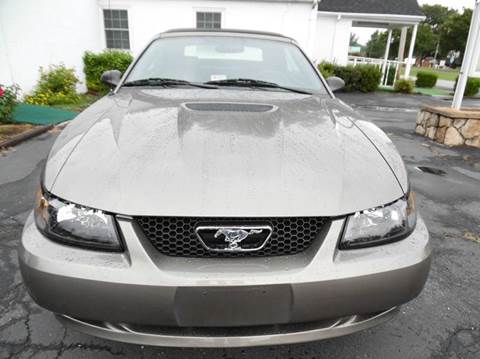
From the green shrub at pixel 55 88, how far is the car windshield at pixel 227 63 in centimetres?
678

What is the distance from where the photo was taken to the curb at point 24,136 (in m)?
5.14

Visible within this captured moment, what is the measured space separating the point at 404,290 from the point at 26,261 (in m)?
1.51

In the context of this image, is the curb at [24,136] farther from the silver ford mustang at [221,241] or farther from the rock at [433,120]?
the rock at [433,120]

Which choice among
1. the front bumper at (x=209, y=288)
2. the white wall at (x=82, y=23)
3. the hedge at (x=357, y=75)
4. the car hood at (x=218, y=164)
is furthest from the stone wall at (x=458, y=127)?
the hedge at (x=357, y=75)

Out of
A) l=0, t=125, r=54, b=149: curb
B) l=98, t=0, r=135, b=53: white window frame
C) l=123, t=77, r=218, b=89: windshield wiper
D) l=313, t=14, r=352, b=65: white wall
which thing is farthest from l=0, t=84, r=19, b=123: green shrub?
l=313, t=14, r=352, b=65: white wall

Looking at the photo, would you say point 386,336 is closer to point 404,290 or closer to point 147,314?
point 404,290

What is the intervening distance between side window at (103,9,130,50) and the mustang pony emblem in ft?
41.6

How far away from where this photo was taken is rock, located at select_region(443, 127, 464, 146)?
6.23m

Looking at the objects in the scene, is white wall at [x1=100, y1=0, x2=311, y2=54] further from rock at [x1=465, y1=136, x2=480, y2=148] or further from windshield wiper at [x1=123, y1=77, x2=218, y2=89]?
windshield wiper at [x1=123, y1=77, x2=218, y2=89]

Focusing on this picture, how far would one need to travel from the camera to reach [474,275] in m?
2.56

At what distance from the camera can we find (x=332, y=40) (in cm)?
1540

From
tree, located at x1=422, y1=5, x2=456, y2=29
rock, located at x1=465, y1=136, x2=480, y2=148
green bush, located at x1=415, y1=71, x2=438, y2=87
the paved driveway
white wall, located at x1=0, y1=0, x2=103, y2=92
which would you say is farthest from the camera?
tree, located at x1=422, y1=5, x2=456, y2=29

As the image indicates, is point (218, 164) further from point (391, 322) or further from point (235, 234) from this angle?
point (391, 322)

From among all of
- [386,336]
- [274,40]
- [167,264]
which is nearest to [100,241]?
[167,264]
